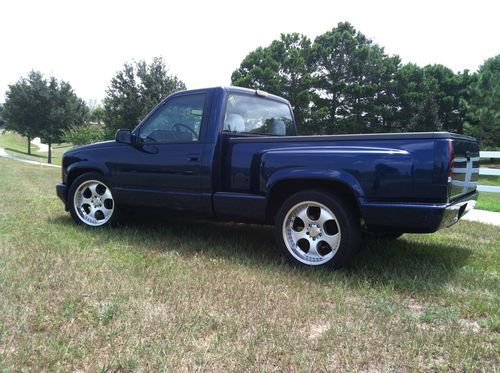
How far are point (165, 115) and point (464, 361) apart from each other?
13.1 feet

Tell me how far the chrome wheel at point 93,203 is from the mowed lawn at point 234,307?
65 centimetres

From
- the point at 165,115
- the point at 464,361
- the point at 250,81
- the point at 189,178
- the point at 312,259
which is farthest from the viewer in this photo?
the point at 250,81

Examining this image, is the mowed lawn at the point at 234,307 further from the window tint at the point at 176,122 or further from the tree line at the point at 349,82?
the tree line at the point at 349,82

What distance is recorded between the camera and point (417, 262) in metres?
4.30

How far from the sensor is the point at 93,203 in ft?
18.5

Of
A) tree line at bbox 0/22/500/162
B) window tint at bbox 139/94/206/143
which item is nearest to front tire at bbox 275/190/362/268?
window tint at bbox 139/94/206/143

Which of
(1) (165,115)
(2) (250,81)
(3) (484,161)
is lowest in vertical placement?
(3) (484,161)

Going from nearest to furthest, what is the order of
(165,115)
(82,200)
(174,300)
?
(174,300) → (165,115) → (82,200)

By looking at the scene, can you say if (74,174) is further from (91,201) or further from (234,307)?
(234,307)

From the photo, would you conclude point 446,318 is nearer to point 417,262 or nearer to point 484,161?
point 417,262

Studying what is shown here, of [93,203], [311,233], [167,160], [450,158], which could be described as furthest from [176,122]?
[450,158]

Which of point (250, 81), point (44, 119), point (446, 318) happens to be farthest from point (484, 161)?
point (446, 318)

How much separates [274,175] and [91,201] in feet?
9.37

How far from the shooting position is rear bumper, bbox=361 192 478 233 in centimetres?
340
